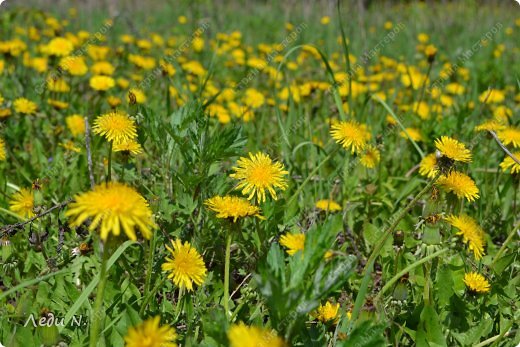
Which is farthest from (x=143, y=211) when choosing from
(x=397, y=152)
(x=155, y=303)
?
(x=397, y=152)

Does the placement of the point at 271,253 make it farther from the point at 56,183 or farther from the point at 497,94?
the point at 497,94

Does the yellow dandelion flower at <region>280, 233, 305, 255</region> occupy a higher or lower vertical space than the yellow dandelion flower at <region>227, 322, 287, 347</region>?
higher

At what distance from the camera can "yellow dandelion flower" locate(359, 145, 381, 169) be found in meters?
2.23

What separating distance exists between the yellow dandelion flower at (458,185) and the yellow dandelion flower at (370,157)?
0.64 metres

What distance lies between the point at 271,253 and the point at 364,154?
1158 millimetres

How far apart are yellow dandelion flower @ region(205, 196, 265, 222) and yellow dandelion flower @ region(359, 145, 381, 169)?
0.89 metres

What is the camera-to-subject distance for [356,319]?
128 cm

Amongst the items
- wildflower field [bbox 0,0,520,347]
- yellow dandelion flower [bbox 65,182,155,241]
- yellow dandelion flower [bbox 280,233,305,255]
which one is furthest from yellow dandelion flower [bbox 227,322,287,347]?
yellow dandelion flower [bbox 280,233,305,255]

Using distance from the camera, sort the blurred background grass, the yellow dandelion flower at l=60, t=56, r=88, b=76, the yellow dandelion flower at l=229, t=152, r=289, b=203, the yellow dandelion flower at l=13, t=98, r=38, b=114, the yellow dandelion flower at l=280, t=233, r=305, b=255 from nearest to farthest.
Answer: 1. the yellow dandelion flower at l=280, t=233, r=305, b=255
2. the yellow dandelion flower at l=229, t=152, r=289, b=203
3. the yellow dandelion flower at l=13, t=98, r=38, b=114
4. the yellow dandelion flower at l=60, t=56, r=88, b=76
5. the blurred background grass

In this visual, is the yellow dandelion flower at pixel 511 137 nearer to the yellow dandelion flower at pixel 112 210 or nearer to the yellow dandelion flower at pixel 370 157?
the yellow dandelion flower at pixel 370 157

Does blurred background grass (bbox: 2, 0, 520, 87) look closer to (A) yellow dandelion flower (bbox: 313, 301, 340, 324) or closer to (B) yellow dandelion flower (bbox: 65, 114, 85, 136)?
(B) yellow dandelion flower (bbox: 65, 114, 85, 136)

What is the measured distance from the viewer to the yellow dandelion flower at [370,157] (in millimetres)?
2225

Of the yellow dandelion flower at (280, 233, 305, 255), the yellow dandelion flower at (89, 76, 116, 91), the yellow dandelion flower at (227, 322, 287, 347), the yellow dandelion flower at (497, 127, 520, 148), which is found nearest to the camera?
the yellow dandelion flower at (227, 322, 287, 347)

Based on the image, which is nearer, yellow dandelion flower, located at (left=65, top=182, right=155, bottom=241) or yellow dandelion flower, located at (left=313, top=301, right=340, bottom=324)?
yellow dandelion flower, located at (left=65, top=182, right=155, bottom=241)
